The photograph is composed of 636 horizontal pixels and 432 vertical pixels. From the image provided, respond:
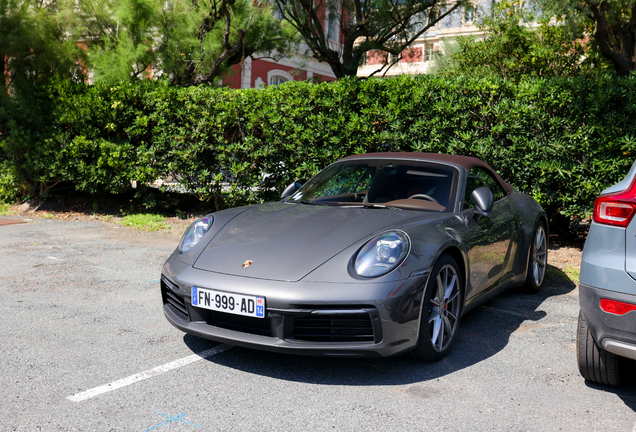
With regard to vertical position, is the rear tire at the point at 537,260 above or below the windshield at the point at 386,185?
below

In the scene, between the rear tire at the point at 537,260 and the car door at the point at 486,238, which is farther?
the rear tire at the point at 537,260

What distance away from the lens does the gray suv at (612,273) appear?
2676 millimetres

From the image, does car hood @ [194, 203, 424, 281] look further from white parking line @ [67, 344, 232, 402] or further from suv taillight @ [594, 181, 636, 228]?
suv taillight @ [594, 181, 636, 228]

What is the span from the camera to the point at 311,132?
8250mm

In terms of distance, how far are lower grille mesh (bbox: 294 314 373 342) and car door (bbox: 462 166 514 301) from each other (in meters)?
1.13

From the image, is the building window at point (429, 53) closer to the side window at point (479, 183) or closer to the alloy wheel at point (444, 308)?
the side window at point (479, 183)

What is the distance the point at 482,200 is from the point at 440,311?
0.99 m

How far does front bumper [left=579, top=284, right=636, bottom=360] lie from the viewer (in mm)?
2660

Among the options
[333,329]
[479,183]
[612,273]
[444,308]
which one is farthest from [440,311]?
[479,183]

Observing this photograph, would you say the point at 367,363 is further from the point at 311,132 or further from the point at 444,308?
the point at 311,132

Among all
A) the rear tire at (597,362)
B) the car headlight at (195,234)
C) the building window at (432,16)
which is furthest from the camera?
the building window at (432,16)

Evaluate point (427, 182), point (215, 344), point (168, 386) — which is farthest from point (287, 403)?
point (427, 182)

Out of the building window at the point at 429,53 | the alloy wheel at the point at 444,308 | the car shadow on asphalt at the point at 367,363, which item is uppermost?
the building window at the point at 429,53

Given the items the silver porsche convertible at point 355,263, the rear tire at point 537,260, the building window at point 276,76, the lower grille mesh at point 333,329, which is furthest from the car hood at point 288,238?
the building window at point 276,76
